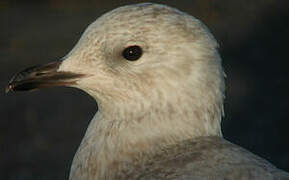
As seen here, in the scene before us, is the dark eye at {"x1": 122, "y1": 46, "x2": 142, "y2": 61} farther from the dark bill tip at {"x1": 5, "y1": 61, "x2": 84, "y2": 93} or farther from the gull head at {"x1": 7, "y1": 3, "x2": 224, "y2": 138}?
the dark bill tip at {"x1": 5, "y1": 61, "x2": 84, "y2": 93}

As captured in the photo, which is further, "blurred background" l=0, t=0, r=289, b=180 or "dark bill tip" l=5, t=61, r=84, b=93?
"blurred background" l=0, t=0, r=289, b=180

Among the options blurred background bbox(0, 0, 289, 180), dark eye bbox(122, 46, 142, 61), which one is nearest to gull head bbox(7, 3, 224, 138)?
dark eye bbox(122, 46, 142, 61)

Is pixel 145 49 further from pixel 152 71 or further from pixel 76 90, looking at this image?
pixel 76 90

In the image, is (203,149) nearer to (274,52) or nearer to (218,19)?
(274,52)

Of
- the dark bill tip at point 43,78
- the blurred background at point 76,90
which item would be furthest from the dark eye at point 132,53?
the blurred background at point 76,90

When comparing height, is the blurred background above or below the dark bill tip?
below

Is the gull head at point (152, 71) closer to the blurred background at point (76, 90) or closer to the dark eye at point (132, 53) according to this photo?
the dark eye at point (132, 53)

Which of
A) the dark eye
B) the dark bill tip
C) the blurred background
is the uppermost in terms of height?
the dark eye
